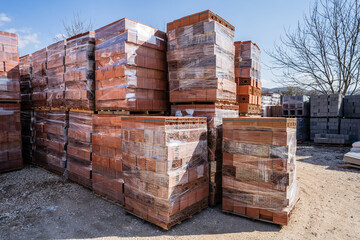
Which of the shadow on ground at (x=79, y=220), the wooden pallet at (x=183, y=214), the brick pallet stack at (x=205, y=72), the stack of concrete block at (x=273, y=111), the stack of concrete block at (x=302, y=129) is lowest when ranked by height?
the shadow on ground at (x=79, y=220)

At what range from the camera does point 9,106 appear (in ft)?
19.4

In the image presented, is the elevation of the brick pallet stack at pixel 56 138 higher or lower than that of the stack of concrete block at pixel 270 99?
lower

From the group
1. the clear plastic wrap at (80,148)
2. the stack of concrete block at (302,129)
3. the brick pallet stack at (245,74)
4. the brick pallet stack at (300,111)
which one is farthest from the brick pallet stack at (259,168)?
the brick pallet stack at (300,111)

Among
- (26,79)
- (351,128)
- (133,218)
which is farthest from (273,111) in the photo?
(26,79)

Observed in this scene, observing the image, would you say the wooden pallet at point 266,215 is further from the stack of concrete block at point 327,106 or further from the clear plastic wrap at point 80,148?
the stack of concrete block at point 327,106

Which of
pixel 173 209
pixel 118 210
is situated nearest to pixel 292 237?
pixel 173 209

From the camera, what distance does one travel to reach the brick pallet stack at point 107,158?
12.9 feet

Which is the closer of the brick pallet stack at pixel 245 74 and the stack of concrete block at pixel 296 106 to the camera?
the brick pallet stack at pixel 245 74

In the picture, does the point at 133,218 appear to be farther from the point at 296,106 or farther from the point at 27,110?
the point at 296,106

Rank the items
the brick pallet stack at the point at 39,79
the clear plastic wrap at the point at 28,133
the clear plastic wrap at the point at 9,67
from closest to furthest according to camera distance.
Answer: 1. the clear plastic wrap at the point at 9,67
2. the brick pallet stack at the point at 39,79
3. the clear plastic wrap at the point at 28,133

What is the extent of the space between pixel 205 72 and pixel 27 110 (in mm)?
6168

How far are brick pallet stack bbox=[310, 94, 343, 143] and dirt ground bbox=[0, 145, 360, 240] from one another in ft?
22.0

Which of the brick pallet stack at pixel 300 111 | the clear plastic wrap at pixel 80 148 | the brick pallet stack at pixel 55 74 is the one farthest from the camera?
the brick pallet stack at pixel 300 111

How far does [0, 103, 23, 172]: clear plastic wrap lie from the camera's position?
580 cm
